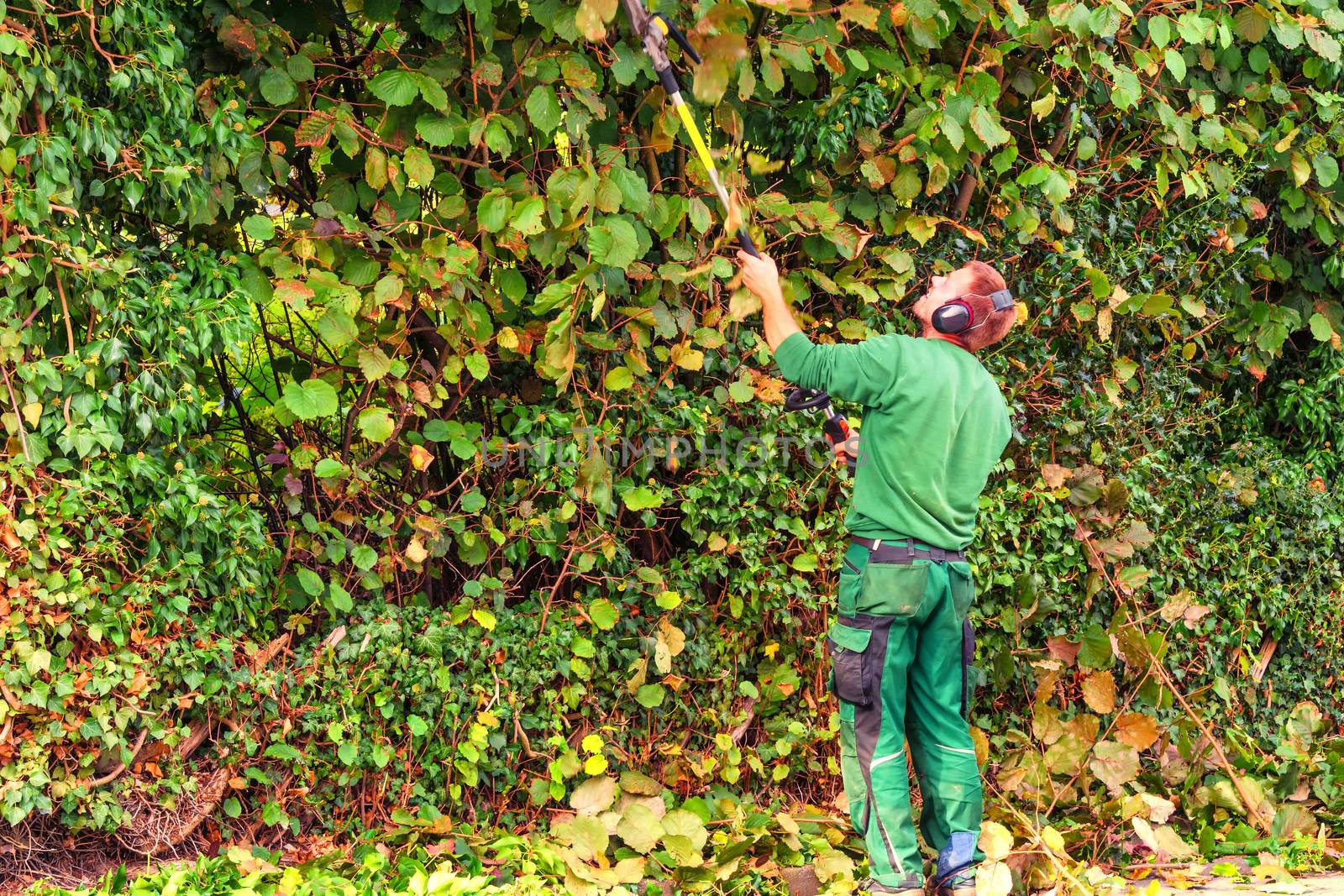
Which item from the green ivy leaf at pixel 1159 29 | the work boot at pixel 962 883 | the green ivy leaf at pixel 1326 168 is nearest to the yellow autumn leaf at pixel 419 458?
the work boot at pixel 962 883

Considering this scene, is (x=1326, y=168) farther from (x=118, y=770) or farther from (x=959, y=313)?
(x=118, y=770)

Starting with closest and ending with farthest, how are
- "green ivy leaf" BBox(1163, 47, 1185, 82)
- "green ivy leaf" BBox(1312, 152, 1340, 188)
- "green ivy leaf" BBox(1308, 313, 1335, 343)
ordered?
"green ivy leaf" BBox(1163, 47, 1185, 82)
"green ivy leaf" BBox(1312, 152, 1340, 188)
"green ivy leaf" BBox(1308, 313, 1335, 343)

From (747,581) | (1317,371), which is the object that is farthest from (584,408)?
(1317,371)

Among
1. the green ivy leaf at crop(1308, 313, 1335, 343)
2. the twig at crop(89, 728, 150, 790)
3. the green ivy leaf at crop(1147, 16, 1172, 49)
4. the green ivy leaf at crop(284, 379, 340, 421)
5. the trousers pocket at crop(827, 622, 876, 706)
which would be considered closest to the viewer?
the trousers pocket at crop(827, 622, 876, 706)

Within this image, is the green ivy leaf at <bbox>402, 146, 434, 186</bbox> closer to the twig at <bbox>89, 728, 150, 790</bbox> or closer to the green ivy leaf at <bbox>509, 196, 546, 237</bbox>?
the green ivy leaf at <bbox>509, 196, 546, 237</bbox>

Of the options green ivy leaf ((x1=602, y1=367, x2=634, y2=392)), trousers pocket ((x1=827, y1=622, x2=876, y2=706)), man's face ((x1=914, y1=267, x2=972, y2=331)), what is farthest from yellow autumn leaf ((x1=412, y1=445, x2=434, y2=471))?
man's face ((x1=914, y1=267, x2=972, y2=331))

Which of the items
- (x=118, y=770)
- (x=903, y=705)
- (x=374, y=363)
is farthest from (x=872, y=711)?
(x=118, y=770)

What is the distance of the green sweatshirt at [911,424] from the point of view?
12.2ft

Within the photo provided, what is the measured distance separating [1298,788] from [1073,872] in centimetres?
138

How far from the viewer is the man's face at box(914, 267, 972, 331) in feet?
13.0

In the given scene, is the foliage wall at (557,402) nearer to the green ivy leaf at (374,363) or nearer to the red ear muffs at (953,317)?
the green ivy leaf at (374,363)

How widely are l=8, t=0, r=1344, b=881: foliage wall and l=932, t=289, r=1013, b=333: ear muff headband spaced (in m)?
0.82

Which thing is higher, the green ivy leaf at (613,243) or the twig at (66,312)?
the green ivy leaf at (613,243)

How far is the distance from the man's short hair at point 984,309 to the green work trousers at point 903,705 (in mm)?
718
